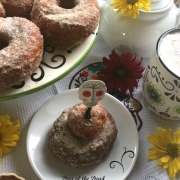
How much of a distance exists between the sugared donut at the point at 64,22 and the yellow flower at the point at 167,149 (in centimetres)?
30

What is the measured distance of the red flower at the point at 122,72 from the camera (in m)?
0.79

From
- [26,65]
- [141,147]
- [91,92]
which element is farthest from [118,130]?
[26,65]

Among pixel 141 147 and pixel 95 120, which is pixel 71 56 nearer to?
pixel 95 120

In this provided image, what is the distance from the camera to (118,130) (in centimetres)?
73

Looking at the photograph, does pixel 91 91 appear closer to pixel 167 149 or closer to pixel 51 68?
pixel 51 68

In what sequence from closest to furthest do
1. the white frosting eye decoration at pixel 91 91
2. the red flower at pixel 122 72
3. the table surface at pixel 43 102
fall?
the white frosting eye decoration at pixel 91 91 < the table surface at pixel 43 102 < the red flower at pixel 122 72

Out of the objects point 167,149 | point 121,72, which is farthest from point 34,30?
point 167,149

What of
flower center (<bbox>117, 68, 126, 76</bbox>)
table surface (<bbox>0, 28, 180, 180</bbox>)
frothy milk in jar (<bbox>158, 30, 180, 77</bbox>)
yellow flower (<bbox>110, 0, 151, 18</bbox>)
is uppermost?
yellow flower (<bbox>110, 0, 151, 18</bbox>)

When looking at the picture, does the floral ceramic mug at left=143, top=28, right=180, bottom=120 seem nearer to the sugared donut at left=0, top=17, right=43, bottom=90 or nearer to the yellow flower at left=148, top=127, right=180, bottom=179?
the yellow flower at left=148, top=127, right=180, bottom=179

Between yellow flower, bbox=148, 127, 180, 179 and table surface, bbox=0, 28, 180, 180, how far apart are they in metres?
0.02

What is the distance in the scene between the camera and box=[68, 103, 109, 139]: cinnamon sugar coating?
2.10ft

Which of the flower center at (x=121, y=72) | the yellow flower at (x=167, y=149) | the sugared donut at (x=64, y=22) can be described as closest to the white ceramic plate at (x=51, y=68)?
the sugared donut at (x=64, y=22)

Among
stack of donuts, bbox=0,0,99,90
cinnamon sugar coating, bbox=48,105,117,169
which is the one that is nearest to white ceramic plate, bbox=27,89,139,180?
cinnamon sugar coating, bbox=48,105,117,169

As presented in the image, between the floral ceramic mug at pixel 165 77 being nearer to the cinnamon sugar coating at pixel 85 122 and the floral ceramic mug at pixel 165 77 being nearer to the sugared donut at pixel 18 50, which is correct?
the cinnamon sugar coating at pixel 85 122
